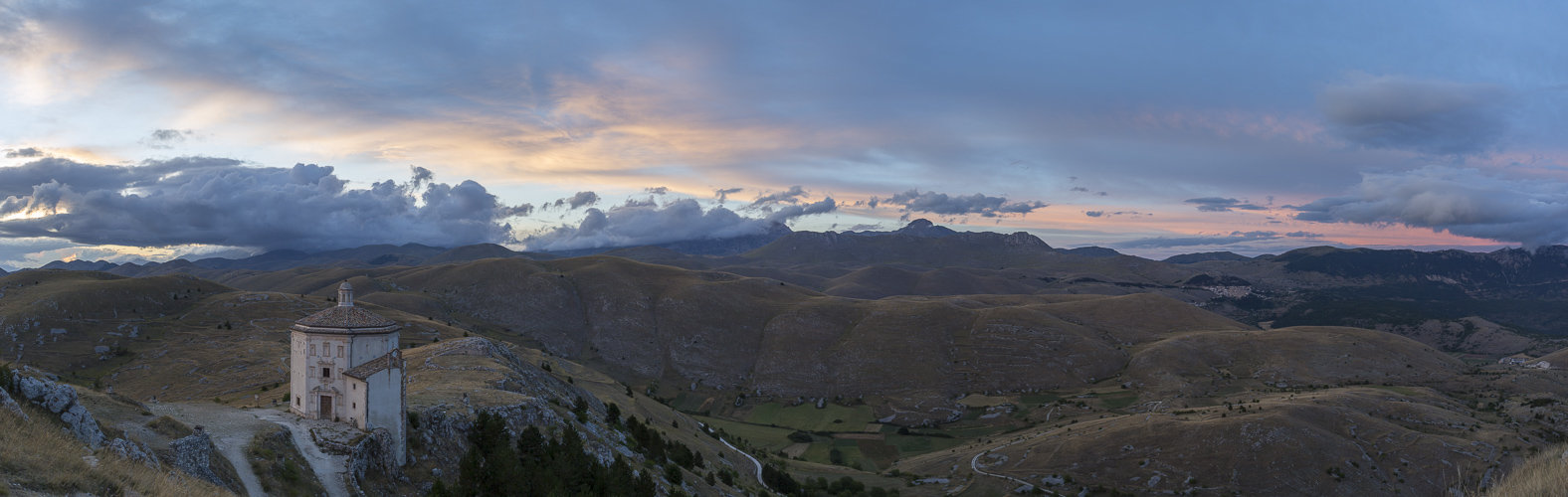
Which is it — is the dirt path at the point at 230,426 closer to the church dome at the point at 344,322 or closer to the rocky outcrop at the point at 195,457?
the rocky outcrop at the point at 195,457

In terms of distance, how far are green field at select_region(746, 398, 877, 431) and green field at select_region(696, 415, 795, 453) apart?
18.7 ft

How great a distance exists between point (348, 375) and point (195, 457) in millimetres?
11336

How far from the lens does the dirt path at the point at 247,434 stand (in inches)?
1356

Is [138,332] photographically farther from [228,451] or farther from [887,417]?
[887,417]

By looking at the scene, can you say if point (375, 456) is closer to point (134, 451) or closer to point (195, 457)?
point (195, 457)

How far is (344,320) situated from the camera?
4422 centimetres

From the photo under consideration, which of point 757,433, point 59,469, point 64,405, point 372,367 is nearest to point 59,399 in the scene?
point 64,405

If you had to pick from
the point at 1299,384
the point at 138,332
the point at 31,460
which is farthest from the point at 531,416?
the point at 1299,384

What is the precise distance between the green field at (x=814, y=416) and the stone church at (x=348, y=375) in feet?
423

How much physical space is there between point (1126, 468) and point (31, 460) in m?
112

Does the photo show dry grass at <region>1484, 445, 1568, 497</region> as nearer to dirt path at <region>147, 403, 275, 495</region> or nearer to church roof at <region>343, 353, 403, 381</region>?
dirt path at <region>147, 403, 275, 495</region>

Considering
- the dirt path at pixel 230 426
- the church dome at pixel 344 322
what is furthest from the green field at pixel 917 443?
the dirt path at pixel 230 426

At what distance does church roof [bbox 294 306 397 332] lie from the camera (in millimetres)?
43875

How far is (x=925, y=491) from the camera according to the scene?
10388 centimetres
